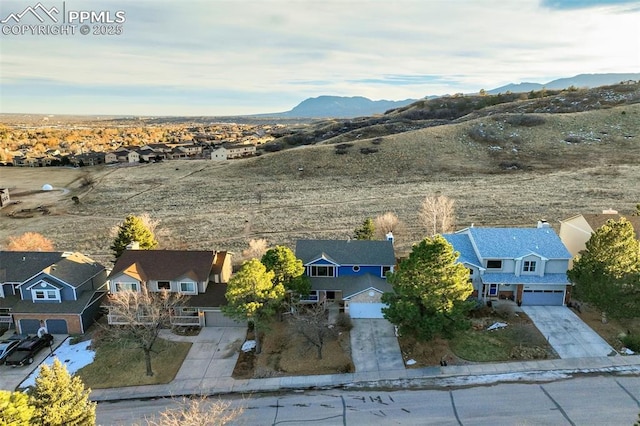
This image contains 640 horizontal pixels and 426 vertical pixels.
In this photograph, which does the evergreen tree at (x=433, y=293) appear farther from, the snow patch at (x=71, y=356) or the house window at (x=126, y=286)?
the snow patch at (x=71, y=356)

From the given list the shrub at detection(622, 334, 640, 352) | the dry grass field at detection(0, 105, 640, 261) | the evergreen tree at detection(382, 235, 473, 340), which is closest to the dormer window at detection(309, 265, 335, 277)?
the evergreen tree at detection(382, 235, 473, 340)

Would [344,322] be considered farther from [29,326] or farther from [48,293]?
[29,326]

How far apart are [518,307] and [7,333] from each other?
37.8 metres

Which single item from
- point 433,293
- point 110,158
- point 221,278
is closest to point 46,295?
point 221,278

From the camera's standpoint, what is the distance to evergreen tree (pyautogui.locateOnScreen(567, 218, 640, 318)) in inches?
1041

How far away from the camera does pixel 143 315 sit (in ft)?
92.0

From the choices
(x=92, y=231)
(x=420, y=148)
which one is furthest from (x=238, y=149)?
(x=92, y=231)

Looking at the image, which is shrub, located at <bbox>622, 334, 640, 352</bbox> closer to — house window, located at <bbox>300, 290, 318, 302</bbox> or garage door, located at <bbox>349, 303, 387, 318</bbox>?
garage door, located at <bbox>349, 303, 387, 318</bbox>

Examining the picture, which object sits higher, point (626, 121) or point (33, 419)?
point (626, 121)

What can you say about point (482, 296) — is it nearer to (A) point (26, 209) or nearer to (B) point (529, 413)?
(B) point (529, 413)

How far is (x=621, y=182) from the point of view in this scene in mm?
66875

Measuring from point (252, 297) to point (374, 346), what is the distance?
28.0 ft

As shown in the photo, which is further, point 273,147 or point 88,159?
point 273,147

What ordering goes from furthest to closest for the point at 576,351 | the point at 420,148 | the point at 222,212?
the point at 420,148, the point at 222,212, the point at 576,351
